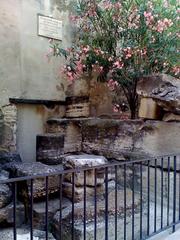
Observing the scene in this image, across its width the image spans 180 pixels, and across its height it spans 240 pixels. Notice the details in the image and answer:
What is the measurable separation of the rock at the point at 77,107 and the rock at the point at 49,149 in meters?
0.86

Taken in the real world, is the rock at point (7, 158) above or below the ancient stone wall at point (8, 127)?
below

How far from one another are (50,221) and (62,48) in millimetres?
2934

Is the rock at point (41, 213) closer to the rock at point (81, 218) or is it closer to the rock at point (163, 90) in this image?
the rock at point (81, 218)

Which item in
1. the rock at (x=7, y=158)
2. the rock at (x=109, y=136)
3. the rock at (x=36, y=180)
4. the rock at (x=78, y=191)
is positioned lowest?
the rock at (x=78, y=191)

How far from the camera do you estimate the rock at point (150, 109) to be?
3.74 m

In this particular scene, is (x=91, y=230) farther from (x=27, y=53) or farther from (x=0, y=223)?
(x=27, y=53)

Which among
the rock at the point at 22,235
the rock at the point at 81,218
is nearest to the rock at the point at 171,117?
the rock at the point at 81,218

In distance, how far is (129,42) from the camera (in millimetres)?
4363

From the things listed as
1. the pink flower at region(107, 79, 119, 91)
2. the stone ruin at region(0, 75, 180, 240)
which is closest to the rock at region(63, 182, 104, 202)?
the stone ruin at region(0, 75, 180, 240)


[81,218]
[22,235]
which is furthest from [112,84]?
[22,235]

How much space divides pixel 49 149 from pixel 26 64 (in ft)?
4.52

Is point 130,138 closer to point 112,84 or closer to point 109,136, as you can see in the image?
point 109,136

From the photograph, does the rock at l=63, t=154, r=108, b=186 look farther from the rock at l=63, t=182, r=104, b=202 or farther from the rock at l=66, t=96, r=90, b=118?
the rock at l=66, t=96, r=90, b=118

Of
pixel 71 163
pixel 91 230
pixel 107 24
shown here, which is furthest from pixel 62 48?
pixel 91 230
